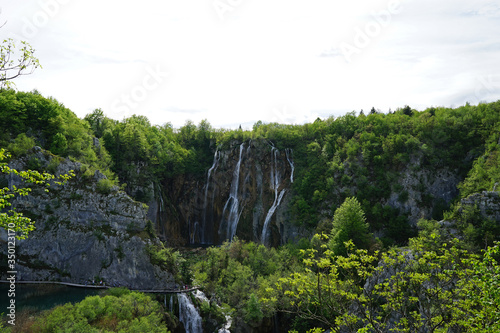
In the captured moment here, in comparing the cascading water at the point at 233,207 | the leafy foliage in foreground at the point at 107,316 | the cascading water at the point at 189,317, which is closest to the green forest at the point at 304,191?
the leafy foliage in foreground at the point at 107,316

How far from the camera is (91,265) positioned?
4103cm

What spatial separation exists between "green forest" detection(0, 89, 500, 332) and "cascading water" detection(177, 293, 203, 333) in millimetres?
871

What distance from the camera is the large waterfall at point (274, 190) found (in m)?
58.8

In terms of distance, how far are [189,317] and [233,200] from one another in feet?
99.3

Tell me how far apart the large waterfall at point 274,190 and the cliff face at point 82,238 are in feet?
71.7

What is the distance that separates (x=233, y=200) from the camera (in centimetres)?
6431

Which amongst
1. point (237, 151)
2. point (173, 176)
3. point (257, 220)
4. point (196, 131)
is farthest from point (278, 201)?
point (196, 131)

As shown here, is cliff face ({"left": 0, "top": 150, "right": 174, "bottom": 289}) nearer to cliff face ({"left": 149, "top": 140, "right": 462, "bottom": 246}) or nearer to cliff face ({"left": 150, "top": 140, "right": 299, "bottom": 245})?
cliff face ({"left": 149, "top": 140, "right": 462, "bottom": 246})

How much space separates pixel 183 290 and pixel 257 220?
23864 millimetres

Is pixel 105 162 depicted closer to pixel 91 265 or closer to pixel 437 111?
pixel 91 265

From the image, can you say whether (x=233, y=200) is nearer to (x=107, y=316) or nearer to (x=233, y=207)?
(x=233, y=207)

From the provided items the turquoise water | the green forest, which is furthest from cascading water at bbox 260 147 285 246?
the turquoise water

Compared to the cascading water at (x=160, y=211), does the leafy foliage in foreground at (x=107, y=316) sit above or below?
below

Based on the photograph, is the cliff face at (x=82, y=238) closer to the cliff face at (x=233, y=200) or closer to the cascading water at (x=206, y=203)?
the cliff face at (x=233, y=200)
